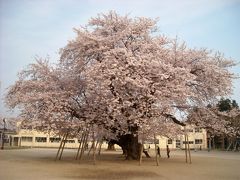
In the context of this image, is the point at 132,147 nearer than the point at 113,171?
No

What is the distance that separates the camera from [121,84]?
20.6 metres

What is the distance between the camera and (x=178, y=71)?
21438 mm

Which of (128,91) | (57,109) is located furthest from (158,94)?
(57,109)

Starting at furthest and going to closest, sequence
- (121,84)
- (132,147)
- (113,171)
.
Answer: (132,147) < (121,84) < (113,171)

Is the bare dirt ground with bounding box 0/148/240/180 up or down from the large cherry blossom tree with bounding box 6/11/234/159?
down

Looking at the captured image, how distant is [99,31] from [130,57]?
422cm

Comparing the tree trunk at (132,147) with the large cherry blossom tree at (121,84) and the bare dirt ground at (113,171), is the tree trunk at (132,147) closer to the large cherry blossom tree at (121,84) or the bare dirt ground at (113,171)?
the large cherry blossom tree at (121,84)

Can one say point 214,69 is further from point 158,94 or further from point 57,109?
point 57,109

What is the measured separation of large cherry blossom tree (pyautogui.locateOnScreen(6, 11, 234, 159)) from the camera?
2075 centimetres

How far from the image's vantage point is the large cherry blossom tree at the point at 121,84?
20.8 metres

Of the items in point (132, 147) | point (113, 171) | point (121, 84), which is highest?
point (121, 84)

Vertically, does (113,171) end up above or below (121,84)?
below

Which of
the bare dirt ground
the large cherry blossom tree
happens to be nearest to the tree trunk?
the large cherry blossom tree

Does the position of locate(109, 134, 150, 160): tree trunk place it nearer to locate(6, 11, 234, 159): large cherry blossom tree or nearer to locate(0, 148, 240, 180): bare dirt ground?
locate(6, 11, 234, 159): large cherry blossom tree
